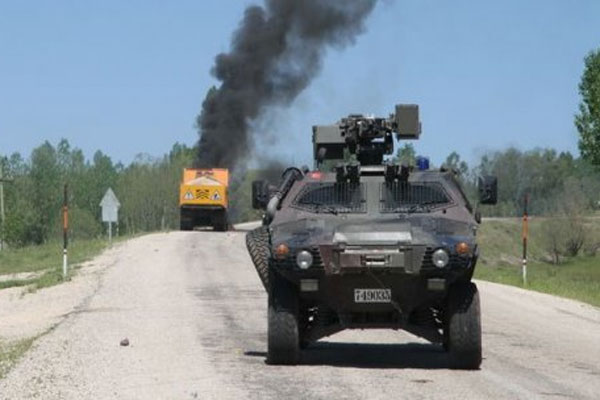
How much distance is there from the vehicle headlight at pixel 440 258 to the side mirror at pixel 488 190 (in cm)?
180

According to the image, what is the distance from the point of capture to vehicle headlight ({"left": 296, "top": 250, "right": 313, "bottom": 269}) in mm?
12191

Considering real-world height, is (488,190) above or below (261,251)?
above

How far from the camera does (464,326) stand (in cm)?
1258

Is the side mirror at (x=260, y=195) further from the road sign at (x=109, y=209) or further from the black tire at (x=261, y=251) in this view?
the road sign at (x=109, y=209)

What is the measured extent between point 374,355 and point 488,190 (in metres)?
2.48

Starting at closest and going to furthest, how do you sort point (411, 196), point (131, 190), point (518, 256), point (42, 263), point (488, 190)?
1. point (488, 190)
2. point (411, 196)
3. point (42, 263)
4. point (518, 256)
5. point (131, 190)

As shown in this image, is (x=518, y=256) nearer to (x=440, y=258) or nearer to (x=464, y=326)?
(x=464, y=326)

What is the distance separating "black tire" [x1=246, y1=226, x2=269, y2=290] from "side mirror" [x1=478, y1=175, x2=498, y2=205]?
8.44 ft

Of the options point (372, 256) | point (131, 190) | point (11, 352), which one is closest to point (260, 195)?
point (372, 256)

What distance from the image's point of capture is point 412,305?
12602 mm

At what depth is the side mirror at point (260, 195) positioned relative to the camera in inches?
570

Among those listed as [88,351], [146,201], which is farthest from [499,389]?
[146,201]

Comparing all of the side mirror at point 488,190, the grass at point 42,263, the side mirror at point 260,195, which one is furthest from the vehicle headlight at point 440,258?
the grass at point 42,263

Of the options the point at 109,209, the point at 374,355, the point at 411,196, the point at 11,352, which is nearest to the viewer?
the point at 411,196
